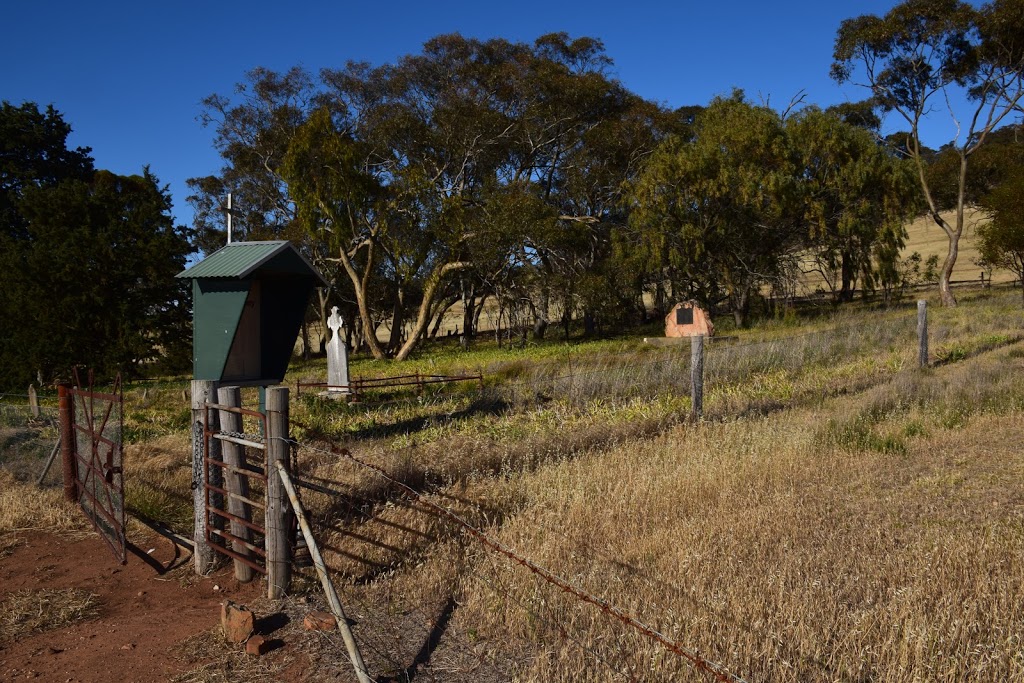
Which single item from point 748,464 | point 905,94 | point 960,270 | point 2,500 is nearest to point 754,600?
point 748,464

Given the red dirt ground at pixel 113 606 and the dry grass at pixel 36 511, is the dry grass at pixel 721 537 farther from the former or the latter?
the dry grass at pixel 36 511

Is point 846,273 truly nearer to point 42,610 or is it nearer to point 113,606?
point 113,606

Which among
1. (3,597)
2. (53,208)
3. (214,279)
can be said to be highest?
(53,208)

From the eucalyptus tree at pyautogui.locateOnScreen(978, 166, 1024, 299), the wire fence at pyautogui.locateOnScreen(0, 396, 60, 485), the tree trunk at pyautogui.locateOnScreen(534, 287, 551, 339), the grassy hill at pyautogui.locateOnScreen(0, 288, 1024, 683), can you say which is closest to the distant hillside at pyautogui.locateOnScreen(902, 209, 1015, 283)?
the eucalyptus tree at pyautogui.locateOnScreen(978, 166, 1024, 299)

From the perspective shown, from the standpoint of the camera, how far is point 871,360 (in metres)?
16.8

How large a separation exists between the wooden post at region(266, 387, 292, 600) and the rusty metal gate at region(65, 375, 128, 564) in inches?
61.7

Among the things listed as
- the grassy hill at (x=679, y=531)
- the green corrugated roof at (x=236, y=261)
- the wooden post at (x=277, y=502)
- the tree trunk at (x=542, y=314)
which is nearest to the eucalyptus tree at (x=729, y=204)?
the tree trunk at (x=542, y=314)

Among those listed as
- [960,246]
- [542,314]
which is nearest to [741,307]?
[542,314]

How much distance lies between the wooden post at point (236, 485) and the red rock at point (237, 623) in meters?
1.01

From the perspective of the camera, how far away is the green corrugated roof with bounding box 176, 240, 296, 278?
7.35m

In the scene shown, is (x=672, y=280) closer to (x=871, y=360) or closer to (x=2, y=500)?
(x=871, y=360)

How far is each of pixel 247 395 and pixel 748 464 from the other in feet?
43.3

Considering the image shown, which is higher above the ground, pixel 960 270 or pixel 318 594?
pixel 960 270

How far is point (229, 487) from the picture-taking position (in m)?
6.19
